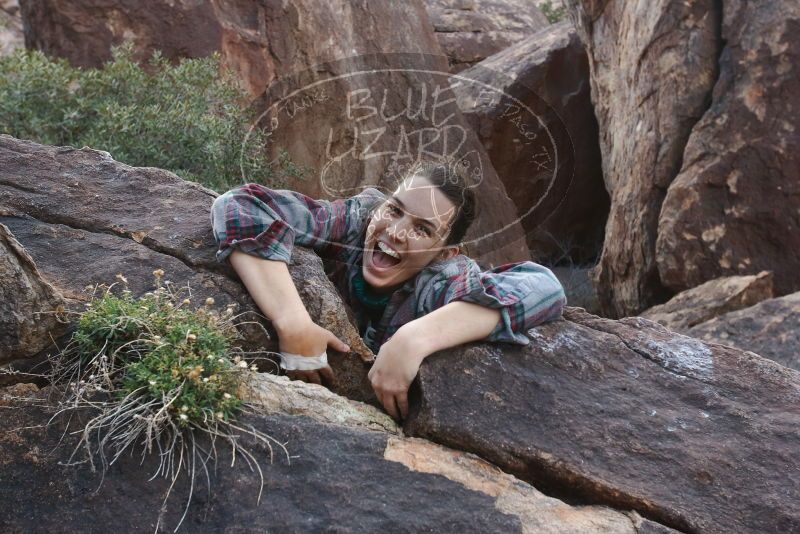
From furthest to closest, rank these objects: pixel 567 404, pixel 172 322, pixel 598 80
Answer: pixel 598 80 < pixel 567 404 < pixel 172 322

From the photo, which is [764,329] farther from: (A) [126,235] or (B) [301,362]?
(A) [126,235]

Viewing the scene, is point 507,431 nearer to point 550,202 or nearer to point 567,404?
point 567,404

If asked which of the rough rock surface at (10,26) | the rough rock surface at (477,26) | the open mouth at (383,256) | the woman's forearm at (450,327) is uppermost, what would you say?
the rough rock surface at (10,26)

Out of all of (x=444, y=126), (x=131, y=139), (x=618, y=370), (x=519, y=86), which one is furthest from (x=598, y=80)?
(x=618, y=370)

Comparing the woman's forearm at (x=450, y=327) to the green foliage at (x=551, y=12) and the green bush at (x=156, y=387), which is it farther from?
Result: the green foliage at (x=551, y=12)

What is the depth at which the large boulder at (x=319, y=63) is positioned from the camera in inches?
239

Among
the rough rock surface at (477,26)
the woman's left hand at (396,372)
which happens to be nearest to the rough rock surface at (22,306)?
the woman's left hand at (396,372)

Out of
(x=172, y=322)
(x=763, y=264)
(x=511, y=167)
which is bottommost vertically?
(x=763, y=264)

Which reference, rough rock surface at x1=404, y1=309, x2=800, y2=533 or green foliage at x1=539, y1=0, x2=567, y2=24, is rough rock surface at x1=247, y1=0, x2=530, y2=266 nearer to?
rough rock surface at x1=404, y1=309, x2=800, y2=533

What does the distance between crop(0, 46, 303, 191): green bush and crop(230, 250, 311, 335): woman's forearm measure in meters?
2.84

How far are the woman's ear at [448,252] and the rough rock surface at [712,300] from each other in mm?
2541

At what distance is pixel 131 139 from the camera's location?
571cm

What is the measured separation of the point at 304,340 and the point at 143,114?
3473mm

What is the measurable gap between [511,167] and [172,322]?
492 cm
